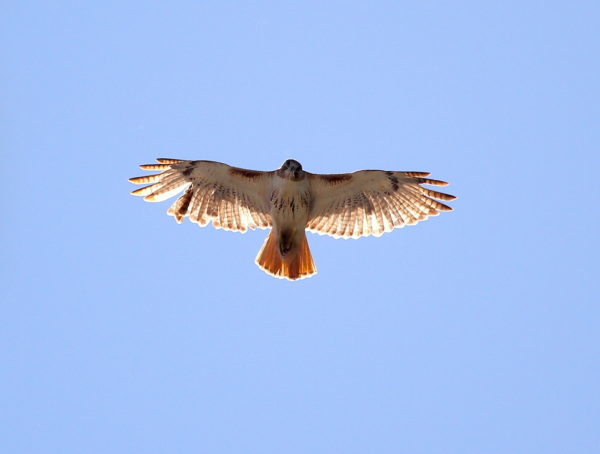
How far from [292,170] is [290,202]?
60 cm

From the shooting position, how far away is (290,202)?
1708 centimetres

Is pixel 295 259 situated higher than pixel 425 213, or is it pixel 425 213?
pixel 425 213

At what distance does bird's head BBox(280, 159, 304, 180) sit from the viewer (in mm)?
16812

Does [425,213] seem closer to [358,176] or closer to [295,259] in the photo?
[358,176]

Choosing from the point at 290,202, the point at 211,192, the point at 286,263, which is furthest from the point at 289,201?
the point at 211,192

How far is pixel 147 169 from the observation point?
698 inches

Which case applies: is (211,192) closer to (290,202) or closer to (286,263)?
(290,202)

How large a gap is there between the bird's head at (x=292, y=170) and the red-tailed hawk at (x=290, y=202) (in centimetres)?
10

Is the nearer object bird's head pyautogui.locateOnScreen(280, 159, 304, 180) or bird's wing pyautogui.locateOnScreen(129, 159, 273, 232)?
bird's head pyautogui.locateOnScreen(280, 159, 304, 180)

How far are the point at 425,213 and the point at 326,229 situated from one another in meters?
1.83

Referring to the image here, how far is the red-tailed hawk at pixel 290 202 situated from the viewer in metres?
17.2

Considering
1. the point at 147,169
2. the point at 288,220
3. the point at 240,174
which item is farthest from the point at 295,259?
the point at 147,169

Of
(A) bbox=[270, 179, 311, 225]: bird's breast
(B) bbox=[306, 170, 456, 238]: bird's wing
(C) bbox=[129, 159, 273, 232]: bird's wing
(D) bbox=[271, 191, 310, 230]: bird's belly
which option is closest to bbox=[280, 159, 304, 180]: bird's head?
(A) bbox=[270, 179, 311, 225]: bird's breast

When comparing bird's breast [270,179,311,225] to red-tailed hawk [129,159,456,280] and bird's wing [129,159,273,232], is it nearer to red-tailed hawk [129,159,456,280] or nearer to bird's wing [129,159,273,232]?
red-tailed hawk [129,159,456,280]
